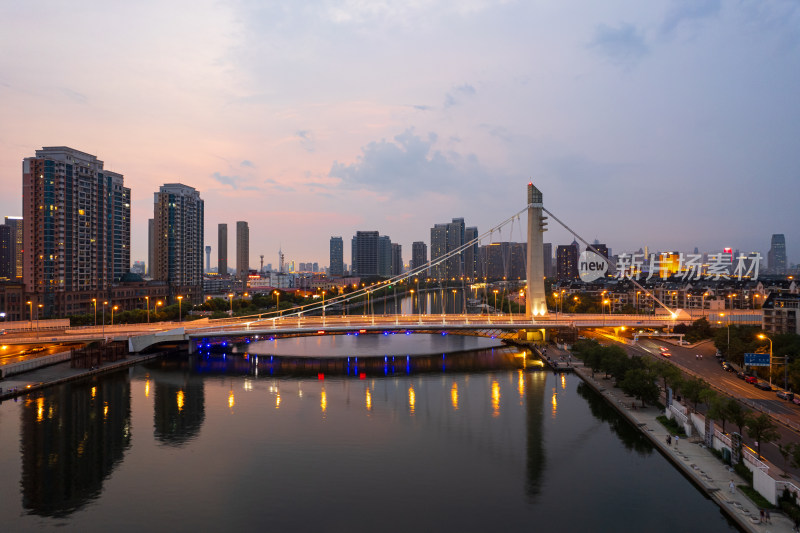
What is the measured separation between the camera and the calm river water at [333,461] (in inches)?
547

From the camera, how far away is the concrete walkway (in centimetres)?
1231

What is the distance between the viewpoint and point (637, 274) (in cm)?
8581

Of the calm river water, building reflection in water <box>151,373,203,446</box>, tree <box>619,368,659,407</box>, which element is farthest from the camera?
tree <box>619,368,659,407</box>

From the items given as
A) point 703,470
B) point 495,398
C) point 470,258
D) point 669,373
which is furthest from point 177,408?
point 470,258

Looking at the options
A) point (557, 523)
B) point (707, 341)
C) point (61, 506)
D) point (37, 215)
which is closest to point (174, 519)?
point (61, 506)

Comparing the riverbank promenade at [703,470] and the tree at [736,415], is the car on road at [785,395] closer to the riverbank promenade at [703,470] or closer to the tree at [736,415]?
the riverbank promenade at [703,470]

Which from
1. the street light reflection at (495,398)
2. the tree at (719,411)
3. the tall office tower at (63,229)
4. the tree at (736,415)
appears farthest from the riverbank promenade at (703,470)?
the tall office tower at (63,229)

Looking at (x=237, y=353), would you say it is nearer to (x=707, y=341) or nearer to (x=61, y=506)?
(x=61, y=506)

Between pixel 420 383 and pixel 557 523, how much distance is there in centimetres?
1757

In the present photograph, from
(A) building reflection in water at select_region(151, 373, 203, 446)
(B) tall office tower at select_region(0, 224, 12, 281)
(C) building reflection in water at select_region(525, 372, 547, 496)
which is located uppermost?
(B) tall office tower at select_region(0, 224, 12, 281)

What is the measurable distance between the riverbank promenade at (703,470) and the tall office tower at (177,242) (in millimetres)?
67990

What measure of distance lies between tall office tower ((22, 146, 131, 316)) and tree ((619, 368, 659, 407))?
5195 cm

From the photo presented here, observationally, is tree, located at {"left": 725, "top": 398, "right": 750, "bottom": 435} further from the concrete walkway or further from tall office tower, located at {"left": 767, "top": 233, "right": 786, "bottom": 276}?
tall office tower, located at {"left": 767, "top": 233, "right": 786, "bottom": 276}

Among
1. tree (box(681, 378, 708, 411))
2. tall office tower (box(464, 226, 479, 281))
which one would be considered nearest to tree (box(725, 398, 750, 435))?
tree (box(681, 378, 708, 411))
